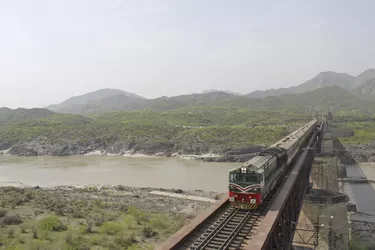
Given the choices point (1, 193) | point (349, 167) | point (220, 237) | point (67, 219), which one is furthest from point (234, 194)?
point (349, 167)

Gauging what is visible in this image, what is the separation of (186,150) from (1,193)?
5407 cm

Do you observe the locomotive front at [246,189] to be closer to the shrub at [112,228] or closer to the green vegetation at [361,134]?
the shrub at [112,228]

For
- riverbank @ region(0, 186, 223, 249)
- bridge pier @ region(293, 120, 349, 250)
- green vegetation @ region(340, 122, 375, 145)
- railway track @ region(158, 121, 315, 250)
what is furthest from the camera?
green vegetation @ region(340, 122, 375, 145)

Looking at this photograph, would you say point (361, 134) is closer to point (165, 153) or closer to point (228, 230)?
point (165, 153)

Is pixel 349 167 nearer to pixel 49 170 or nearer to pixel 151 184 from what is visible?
pixel 151 184

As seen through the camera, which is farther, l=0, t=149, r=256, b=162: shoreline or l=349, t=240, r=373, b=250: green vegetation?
l=0, t=149, r=256, b=162: shoreline

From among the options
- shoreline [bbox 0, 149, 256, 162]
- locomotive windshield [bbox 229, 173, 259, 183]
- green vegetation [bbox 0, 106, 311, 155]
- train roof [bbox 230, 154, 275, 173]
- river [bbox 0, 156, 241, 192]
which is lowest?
river [bbox 0, 156, 241, 192]

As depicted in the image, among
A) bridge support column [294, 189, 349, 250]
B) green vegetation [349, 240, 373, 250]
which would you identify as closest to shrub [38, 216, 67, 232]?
bridge support column [294, 189, 349, 250]

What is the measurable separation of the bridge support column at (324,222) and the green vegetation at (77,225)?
10408 millimetres

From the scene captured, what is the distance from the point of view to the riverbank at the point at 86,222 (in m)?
21.5

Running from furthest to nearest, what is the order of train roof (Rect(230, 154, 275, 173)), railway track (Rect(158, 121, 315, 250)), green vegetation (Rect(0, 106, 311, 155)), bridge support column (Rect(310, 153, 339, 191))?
green vegetation (Rect(0, 106, 311, 155)) → bridge support column (Rect(310, 153, 339, 191)) → train roof (Rect(230, 154, 275, 173)) → railway track (Rect(158, 121, 315, 250))

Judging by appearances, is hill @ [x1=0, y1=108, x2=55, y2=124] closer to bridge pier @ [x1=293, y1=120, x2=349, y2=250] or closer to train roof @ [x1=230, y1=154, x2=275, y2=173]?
bridge pier @ [x1=293, y1=120, x2=349, y2=250]

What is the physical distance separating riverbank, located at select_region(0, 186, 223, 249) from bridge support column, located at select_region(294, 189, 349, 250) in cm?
1012

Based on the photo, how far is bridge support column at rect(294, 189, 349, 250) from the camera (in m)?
26.2
